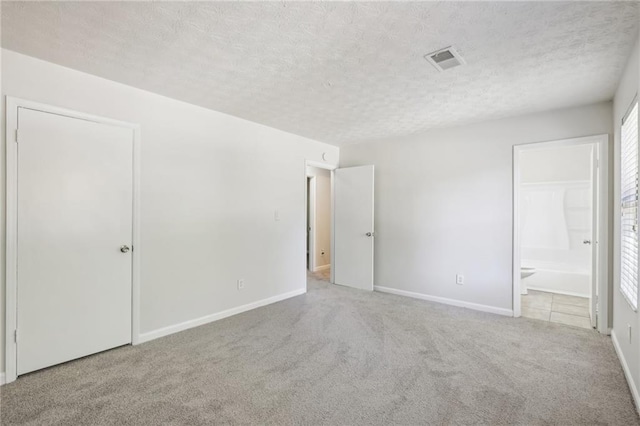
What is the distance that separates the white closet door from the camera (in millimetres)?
2283

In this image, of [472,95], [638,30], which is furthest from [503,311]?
[638,30]

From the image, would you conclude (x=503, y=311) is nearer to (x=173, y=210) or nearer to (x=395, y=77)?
(x=395, y=77)

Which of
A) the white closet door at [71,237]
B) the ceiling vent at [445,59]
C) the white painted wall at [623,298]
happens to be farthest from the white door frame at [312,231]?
the white painted wall at [623,298]

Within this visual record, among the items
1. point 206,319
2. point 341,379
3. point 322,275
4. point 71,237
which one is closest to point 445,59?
point 341,379

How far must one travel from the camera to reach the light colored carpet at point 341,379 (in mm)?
1874

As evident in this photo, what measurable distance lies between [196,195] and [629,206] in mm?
3773

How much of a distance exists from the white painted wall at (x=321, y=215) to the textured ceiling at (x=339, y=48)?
10.7ft

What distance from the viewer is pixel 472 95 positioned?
2980 millimetres

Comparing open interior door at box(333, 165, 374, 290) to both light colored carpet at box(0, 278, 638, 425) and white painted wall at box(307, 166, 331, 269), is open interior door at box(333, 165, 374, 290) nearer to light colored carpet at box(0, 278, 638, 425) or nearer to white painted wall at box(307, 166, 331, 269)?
white painted wall at box(307, 166, 331, 269)

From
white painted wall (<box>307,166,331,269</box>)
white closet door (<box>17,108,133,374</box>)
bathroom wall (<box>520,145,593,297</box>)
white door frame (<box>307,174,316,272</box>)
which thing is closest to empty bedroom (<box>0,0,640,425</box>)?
white closet door (<box>17,108,133,374</box>)

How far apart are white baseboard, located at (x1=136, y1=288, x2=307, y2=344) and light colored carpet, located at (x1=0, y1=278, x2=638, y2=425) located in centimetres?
8

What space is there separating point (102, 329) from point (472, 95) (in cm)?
395

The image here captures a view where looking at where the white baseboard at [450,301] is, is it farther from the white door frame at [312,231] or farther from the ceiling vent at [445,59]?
the ceiling vent at [445,59]

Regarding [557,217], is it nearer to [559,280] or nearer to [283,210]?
[559,280]
